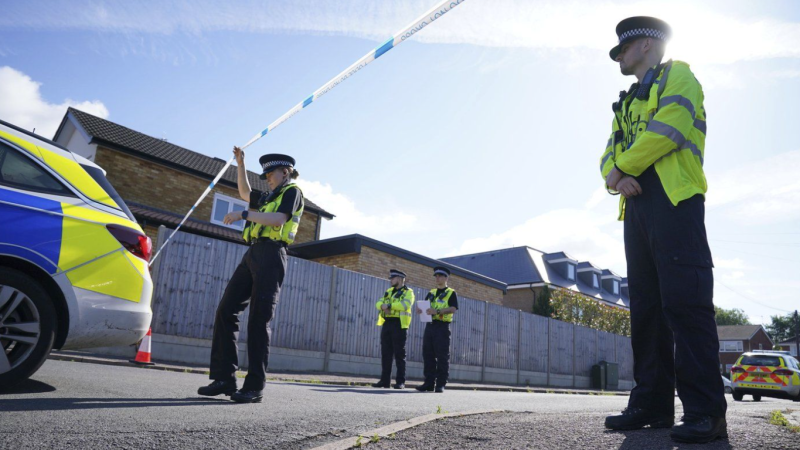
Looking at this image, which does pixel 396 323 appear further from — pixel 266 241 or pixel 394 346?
pixel 266 241

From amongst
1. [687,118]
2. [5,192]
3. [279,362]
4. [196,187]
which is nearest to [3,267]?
[5,192]

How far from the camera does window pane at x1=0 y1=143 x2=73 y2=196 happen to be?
13.4 feet

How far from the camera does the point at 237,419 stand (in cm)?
350

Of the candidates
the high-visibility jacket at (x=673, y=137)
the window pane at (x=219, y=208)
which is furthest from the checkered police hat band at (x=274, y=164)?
the window pane at (x=219, y=208)

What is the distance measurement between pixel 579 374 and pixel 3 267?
21522 millimetres

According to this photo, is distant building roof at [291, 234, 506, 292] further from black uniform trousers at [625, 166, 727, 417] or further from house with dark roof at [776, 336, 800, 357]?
house with dark roof at [776, 336, 800, 357]

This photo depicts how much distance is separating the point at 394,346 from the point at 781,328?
107 metres

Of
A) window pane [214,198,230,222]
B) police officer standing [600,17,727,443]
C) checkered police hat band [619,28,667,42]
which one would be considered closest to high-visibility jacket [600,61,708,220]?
police officer standing [600,17,727,443]

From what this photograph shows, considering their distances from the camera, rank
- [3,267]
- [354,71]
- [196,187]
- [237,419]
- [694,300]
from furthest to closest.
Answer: [196,187], [354,71], [3,267], [237,419], [694,300]

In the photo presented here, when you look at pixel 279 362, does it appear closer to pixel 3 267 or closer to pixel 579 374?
pixel 3 267

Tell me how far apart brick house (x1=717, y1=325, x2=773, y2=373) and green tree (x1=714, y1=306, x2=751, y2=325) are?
18.6m

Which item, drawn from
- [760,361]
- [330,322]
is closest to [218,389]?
[330,322]

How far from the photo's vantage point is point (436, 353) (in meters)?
9.85

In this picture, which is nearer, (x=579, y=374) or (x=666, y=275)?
(x=666, y=275)
